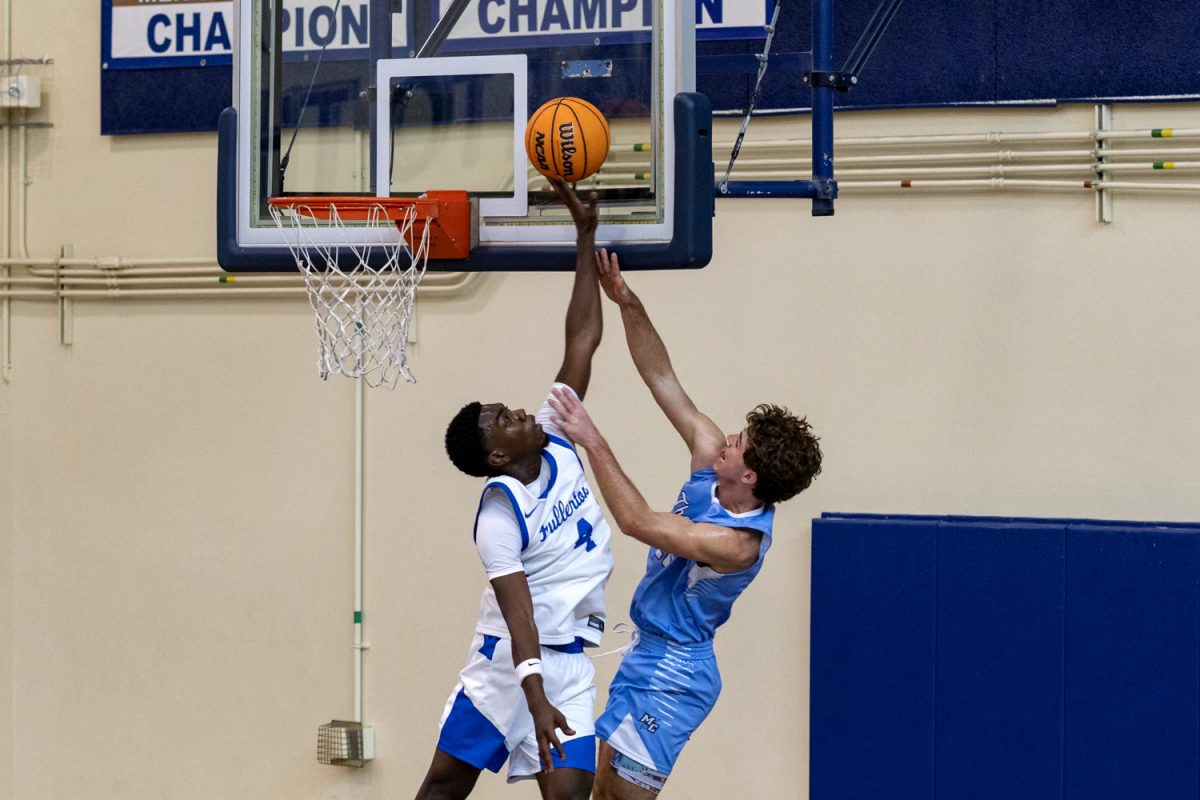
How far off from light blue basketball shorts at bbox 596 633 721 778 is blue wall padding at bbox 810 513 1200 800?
4.68 feet

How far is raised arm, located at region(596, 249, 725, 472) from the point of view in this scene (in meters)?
4.35

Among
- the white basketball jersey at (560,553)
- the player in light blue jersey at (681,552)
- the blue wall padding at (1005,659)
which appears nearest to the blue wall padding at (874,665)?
the blue wall padding at (1005,659)

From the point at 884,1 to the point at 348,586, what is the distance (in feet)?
10.1

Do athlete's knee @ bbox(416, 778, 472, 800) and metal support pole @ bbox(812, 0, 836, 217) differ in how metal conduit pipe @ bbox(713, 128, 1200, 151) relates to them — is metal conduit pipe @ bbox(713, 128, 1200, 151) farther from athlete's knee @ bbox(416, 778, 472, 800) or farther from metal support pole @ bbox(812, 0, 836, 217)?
athlete's knee @ bbox(416, 778, 472, 800)

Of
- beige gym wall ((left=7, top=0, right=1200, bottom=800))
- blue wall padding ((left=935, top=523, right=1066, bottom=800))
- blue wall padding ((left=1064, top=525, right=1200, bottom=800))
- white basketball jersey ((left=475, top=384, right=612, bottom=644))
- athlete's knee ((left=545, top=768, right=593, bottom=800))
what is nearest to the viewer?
athlete's knee ((left=545, top=768, right=593, bottom=800))

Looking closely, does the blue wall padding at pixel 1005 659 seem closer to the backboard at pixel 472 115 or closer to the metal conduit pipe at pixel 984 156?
the metal conduit pipe at pixel 984 156

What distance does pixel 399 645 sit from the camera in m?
6.38

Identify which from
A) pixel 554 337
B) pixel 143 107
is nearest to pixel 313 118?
pixel 554 337

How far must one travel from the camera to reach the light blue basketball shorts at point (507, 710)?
4137 millimetres

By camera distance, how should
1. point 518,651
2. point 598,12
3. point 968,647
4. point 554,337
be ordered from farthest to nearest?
point 554,337 → point 968,647 → point 598,12 → point 518,651

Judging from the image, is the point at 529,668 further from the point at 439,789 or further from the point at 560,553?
the point at 439,789

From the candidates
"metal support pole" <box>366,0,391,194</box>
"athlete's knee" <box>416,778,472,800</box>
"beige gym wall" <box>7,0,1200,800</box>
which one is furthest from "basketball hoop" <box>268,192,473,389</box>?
"beige gym wall" <box>7,0,1200,800</box>

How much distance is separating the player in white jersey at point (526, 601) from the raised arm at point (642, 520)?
4.0 inches

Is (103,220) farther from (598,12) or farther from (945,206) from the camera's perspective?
(945,206)
